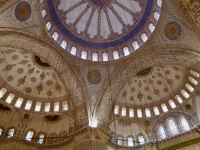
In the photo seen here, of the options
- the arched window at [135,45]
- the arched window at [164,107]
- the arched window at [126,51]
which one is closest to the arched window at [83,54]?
the arched window at [126,51]

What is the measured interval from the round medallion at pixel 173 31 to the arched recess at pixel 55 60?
5.50 m

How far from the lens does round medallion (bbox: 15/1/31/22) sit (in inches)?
340

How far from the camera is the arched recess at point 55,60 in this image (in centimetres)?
938

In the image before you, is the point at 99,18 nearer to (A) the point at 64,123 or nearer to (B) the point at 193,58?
(B) the point at 193,58

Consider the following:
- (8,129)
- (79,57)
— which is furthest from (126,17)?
(8,129)

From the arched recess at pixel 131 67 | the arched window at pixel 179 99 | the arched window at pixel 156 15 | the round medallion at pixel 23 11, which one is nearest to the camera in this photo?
the round medallion at pixel 23 11

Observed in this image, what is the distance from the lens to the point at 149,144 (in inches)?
473

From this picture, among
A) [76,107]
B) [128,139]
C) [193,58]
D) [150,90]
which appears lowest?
[128,139]

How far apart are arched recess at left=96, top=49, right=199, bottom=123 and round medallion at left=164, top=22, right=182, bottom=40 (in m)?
0.72

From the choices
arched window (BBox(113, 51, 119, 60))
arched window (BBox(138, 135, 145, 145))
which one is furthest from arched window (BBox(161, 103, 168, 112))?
arched window (BBox(113, 51, 119, 60))

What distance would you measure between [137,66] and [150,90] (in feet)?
8.47

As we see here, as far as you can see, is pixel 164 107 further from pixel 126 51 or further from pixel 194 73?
pixel 126 51

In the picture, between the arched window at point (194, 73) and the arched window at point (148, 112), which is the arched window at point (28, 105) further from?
the arched window at point (194, 73)

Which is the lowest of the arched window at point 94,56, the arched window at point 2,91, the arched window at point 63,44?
the arched window at point 2,91
